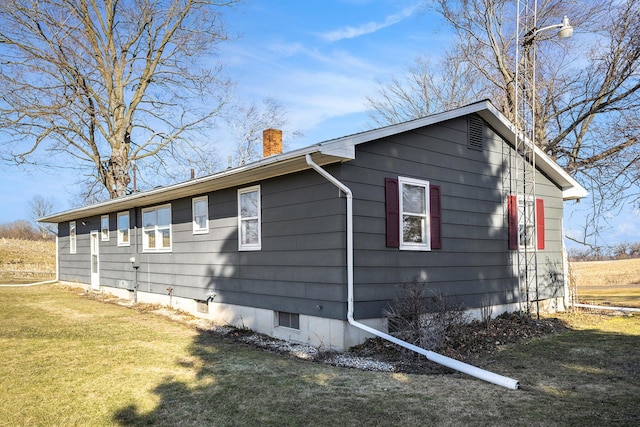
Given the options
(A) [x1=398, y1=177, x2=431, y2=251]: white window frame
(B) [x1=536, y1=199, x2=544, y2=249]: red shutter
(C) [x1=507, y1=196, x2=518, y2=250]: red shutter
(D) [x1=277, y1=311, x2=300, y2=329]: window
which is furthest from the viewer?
(B) [x1=536, y1=199, x2=544, y2=249]: red shutter

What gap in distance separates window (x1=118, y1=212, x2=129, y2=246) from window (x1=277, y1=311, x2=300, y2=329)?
7.53 metres

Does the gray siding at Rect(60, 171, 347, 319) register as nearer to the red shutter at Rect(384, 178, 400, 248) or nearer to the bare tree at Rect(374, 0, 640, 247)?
the red shutter at Rect(384, 178, 400, 248)

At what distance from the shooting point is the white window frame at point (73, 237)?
18172 millimetres

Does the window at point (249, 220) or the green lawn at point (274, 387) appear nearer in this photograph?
the green lawn at point (274, 387)

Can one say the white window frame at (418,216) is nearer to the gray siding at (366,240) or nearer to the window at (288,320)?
the gray siding at (366,240)

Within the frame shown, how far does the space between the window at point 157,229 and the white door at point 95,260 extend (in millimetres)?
3943

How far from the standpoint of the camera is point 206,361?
22.0ft

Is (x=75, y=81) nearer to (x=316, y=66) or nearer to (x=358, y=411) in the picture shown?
(x=316, y=66)

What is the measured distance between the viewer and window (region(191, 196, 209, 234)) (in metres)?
10.7

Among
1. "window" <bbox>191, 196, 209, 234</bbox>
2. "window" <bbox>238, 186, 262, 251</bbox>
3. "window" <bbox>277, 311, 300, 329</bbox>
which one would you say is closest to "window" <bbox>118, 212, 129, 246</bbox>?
"window" <bbox>191, 196, 209, 234</bbox>

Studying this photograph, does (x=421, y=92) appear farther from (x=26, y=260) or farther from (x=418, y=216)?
(x=26, y=260)

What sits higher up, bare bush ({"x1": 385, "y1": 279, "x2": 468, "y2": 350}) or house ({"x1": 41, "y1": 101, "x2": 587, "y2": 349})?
house ({"x1": 41, "y1": 101, "x2": 587, "y2": 349})

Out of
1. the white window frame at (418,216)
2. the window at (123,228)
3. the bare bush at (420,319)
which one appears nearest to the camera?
the bare bush at (420,319)

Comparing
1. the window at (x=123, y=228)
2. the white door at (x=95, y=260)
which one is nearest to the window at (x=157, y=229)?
the window at (x=123, y=228)
